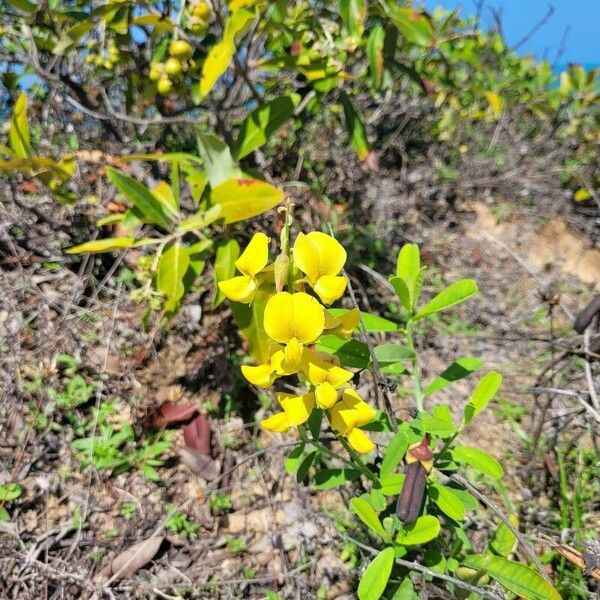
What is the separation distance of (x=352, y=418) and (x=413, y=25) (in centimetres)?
140

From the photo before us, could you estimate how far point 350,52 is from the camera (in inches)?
71.2

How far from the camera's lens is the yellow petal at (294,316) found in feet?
2.60

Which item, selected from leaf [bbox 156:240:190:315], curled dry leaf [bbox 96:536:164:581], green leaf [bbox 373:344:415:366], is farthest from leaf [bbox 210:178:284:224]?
curled dry leaf [bbox 96:536:164:581]

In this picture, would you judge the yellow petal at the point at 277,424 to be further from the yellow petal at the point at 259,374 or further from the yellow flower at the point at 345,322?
the yellow flower at the point at 345,322

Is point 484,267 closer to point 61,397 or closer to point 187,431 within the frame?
point 187,431

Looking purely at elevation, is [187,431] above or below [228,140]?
below

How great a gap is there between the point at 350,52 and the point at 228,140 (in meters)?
0.50

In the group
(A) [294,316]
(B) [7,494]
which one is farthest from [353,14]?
(B) [7,494]

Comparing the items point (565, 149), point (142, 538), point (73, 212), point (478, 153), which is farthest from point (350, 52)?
point (565, 149)

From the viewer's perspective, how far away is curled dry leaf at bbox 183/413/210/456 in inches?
66.4

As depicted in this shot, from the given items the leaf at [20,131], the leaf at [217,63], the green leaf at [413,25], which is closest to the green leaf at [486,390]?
the leaf at [217,63]

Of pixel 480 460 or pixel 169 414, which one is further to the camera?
pixel 169 414

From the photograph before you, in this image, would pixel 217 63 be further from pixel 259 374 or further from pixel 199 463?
pixel 199 463

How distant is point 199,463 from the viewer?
166cm
